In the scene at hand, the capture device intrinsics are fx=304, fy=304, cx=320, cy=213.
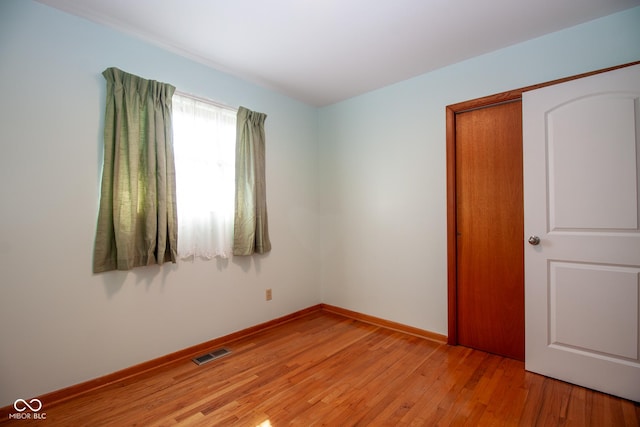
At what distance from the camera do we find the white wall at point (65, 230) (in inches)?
70.2

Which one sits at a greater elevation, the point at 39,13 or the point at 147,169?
the point at 39,13

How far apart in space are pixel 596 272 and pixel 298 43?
2615 millimetres

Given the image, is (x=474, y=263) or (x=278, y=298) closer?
(x=474, y=263)

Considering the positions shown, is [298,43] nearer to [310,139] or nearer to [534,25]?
[310,139]

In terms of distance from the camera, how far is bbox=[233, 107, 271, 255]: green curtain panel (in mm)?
2852

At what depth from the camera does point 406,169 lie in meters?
2.99

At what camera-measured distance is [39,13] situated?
6.15 feet

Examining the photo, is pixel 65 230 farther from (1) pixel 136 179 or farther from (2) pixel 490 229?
(2) pixel 490 229

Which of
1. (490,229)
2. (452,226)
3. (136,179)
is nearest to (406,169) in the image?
(452,226)

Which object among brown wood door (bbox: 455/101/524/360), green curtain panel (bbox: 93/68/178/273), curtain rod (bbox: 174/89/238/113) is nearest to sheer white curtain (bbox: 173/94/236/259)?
curtain rod (bbox: 174/89/238/113)

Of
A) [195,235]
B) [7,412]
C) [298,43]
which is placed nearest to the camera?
[7,412]

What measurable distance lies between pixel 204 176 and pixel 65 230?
1021 mm

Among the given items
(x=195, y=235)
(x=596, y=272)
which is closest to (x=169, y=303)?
(x=195, y=235)

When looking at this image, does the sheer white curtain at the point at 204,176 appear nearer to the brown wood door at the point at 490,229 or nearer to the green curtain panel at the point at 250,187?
the green curtain panel at the point at 250,187
